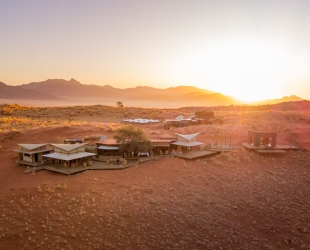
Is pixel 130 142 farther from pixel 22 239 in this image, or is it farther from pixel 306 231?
pixel 306 231

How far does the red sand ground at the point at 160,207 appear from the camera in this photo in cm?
1396

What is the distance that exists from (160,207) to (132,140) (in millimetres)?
9965

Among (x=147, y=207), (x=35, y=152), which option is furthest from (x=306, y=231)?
(x=35, y=152)

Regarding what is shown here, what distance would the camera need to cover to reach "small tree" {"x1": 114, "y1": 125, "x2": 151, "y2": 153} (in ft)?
83.3

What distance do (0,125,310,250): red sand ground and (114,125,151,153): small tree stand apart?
2103mm

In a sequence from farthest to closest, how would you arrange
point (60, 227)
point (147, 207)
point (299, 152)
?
point (299, 152) < point (147, 207) < point (60, 227)

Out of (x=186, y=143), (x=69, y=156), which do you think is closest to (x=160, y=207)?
(x=69, y=156)

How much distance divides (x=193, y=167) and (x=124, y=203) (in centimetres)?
827

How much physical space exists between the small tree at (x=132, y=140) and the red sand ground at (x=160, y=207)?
2.10 m

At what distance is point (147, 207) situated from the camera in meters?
16.5

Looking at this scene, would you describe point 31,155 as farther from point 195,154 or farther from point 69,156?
point 195,154

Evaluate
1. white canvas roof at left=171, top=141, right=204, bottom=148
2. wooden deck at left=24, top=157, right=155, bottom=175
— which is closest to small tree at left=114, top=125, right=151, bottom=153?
wooden deck at left=24, top=157, right=155, bottom=175

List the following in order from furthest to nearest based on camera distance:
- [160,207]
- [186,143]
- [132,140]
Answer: [186,143]
[132,140]
[160,207]

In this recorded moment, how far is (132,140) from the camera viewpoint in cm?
2566
